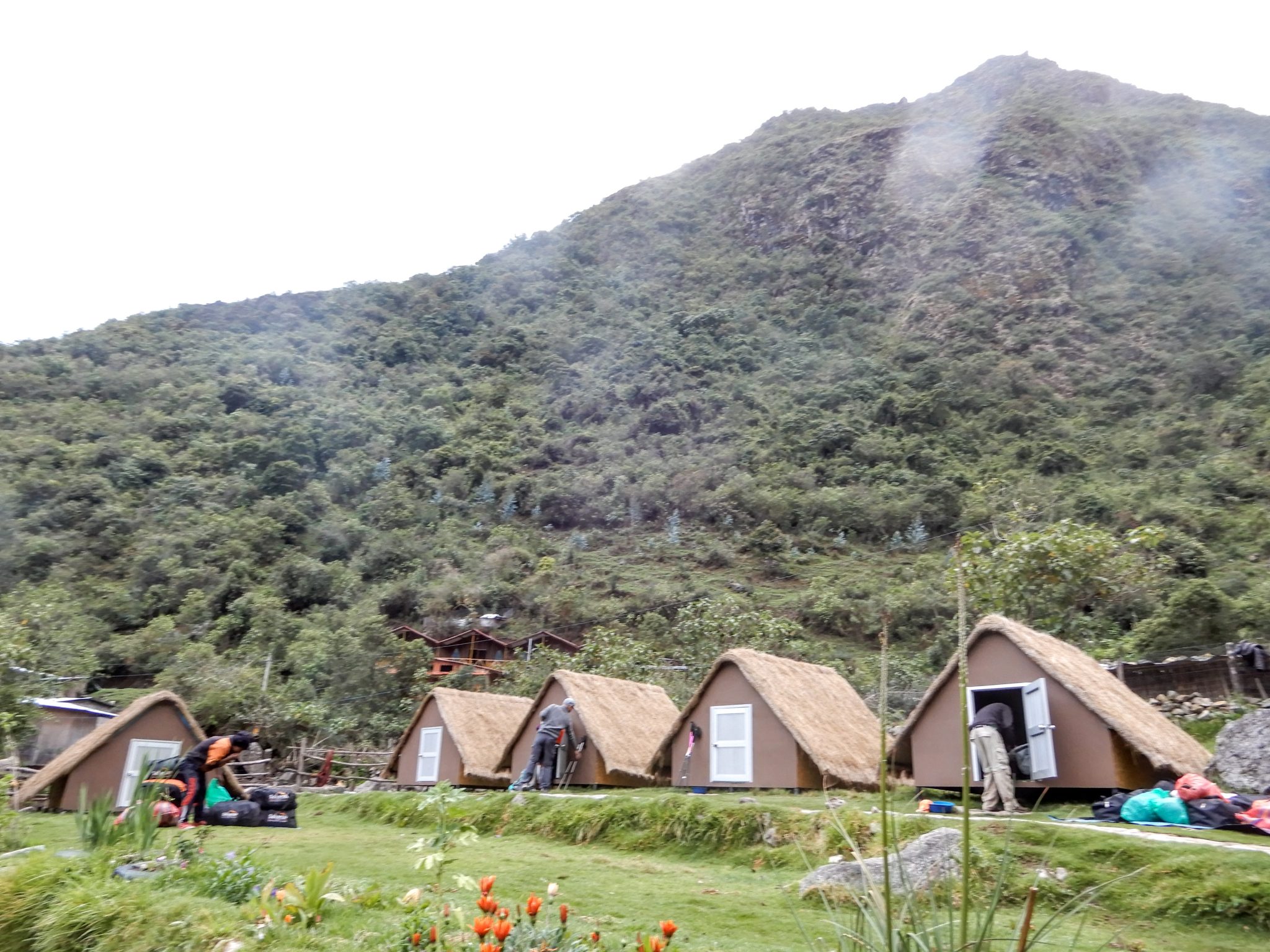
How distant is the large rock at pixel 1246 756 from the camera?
8.95 metres

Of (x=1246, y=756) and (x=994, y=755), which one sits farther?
(x=994, y=755)

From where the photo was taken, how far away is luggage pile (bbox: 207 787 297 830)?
11648 mm

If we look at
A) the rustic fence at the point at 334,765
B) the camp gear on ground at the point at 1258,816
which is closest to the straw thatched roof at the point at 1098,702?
the camp gear on ground at the point at 1258,816

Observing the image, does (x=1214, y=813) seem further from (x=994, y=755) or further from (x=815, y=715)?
(x=815, y=715)

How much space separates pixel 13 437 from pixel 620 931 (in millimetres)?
63922

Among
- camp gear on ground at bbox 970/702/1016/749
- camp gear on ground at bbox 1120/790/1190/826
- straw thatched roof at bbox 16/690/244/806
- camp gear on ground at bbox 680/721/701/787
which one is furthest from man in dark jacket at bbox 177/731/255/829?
camp gear on ground at bbox 1120/790/1190/826

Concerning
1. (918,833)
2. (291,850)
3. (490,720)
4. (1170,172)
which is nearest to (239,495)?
(490,720)

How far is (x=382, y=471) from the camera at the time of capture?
6431 centimetres

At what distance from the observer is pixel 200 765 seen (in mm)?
11336

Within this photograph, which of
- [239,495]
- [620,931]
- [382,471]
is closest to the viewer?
[620,931]

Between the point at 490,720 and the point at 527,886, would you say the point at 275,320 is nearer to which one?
the point at 490,720

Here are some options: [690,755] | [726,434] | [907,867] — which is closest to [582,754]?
[690,755]

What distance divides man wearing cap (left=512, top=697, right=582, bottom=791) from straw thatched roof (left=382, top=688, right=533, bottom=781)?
231cm

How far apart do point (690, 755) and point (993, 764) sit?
526cm
